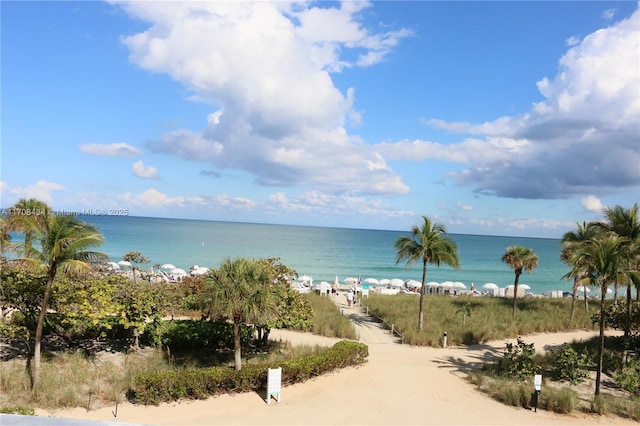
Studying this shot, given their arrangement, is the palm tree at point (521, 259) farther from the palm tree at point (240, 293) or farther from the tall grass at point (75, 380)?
the tall grass at point (75, 380)

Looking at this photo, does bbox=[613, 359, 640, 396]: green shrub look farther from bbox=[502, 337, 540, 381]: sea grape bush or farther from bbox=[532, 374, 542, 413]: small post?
bbox=[532, 374, 542, 413]: small post

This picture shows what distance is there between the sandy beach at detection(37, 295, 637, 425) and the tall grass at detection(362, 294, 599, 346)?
13.7 feet

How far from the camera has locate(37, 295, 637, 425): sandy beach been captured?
10.3 m

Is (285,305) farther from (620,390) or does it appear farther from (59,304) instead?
(620,390)

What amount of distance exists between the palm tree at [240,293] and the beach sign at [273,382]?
1321 mm

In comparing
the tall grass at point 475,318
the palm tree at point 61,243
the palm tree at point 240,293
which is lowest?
the tall grass at point 475,318

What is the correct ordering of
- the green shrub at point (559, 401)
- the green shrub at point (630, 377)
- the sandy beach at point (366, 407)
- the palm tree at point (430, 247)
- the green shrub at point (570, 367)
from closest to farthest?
the sandy beach at point (366, 407) → the green shrub at point (559, 401) → the green shrub at point (630, 377) → the green shrub at point (570, 367) → the palm tree at point (430, 247)

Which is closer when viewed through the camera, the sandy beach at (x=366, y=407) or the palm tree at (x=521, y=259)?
the sandy beach at (x=366, y=407)

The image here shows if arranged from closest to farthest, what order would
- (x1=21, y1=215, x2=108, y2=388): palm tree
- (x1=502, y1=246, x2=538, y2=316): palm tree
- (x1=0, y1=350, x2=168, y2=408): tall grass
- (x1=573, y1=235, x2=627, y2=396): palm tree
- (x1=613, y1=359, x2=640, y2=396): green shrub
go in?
(x1=0, y1=350, x2=168, y2=408): tall grass → (x1=21, y1=215, x2=108, y2=388): palm tree → (x1=573, y1=235, x2=627, y2=396): palm tree → (x1=613, y1=359, x2=640, y2=396): green shrub → (x1=502, y1=246, x2=538, y2=316): palm tree

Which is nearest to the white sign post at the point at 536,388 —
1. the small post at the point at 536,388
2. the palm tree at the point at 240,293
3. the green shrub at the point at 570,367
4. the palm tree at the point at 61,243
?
the small post at the point at 536,388

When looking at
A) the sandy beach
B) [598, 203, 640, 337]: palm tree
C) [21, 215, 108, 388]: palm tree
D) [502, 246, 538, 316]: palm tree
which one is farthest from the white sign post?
[502, 246, 538, 316]: palm tree

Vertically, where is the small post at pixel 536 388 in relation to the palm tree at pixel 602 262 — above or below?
below

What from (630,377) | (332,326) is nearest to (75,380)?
(332,326)

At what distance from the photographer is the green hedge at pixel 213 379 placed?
10.8 m
